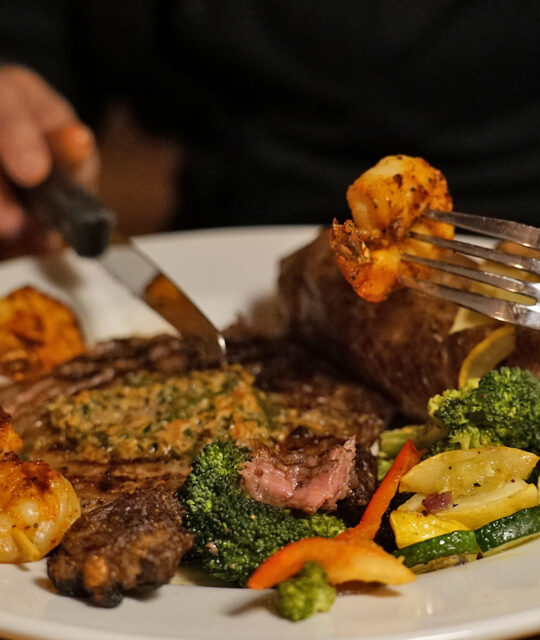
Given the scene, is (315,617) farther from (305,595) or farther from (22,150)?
(22,150)

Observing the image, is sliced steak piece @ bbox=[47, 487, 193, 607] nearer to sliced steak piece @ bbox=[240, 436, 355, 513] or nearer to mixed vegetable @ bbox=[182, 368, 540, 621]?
mixed vegetable @ bbox=[182, 368, 540, 621]

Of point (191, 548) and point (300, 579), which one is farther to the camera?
point (191, 548)

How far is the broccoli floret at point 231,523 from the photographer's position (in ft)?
6.62

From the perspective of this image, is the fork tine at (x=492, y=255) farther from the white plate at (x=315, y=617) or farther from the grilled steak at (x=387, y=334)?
the white plate at (x=315, y=617)

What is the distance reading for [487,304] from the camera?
2.42m

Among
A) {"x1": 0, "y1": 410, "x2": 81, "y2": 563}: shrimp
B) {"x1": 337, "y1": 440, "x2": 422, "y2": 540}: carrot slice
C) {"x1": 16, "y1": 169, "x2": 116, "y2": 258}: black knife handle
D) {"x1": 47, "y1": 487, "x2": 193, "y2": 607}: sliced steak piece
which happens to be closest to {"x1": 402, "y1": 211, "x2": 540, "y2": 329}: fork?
{"x1": 337, "y1": 440, "x2": 422, "y2": 540}: carrot slice

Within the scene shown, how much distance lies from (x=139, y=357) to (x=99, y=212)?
80 cm

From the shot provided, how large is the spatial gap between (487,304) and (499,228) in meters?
0.25

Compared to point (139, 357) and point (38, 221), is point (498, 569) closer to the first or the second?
point (139, 357)

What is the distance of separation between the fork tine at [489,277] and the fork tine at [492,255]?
0.05 metres

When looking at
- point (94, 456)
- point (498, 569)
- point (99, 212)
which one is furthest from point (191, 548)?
point (99, 212)

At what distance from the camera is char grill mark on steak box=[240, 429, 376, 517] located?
2143mm

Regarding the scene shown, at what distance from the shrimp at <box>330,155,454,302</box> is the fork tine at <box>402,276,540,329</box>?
84 mm

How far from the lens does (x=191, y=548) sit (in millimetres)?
2090
